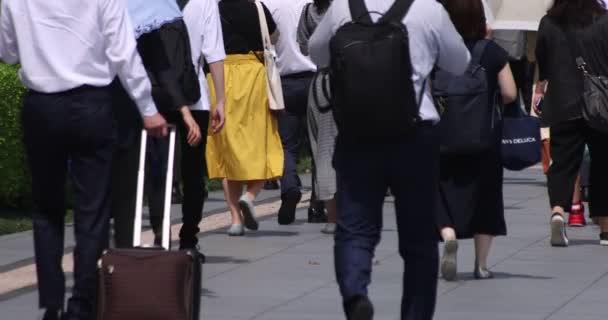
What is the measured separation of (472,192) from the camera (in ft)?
30.0

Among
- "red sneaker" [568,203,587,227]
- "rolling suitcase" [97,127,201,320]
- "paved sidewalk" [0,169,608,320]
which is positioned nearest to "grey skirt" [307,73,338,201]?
"paved sidewalk" [0,169,608,320]

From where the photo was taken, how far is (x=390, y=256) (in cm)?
1022

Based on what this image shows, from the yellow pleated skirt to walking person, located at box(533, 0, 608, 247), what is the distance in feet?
6.14

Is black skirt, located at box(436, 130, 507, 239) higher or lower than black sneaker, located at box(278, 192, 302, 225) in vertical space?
higher

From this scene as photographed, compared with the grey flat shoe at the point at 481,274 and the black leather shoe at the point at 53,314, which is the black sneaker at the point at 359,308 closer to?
the black leather shoe at the point at 53,314

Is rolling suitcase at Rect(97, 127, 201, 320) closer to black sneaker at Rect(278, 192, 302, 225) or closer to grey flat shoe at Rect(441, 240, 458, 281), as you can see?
grey flat shoe at Rect(441, 240, 458, 281)

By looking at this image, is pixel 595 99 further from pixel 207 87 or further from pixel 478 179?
pixel 207 87

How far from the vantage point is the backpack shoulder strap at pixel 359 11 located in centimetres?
669

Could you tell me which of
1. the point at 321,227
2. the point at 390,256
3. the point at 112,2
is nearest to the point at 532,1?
the point at 321,227

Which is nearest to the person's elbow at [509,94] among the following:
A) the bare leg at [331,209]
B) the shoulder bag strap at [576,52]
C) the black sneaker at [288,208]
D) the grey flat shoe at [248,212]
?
the shoulder bag strap at [576,52]

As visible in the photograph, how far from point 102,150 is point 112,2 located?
59cm

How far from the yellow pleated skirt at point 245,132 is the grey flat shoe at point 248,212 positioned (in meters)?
0.15

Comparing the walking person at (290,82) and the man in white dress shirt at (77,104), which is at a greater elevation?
the man in white dress shirt at (77,104)

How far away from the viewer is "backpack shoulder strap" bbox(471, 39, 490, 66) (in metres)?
8.96
